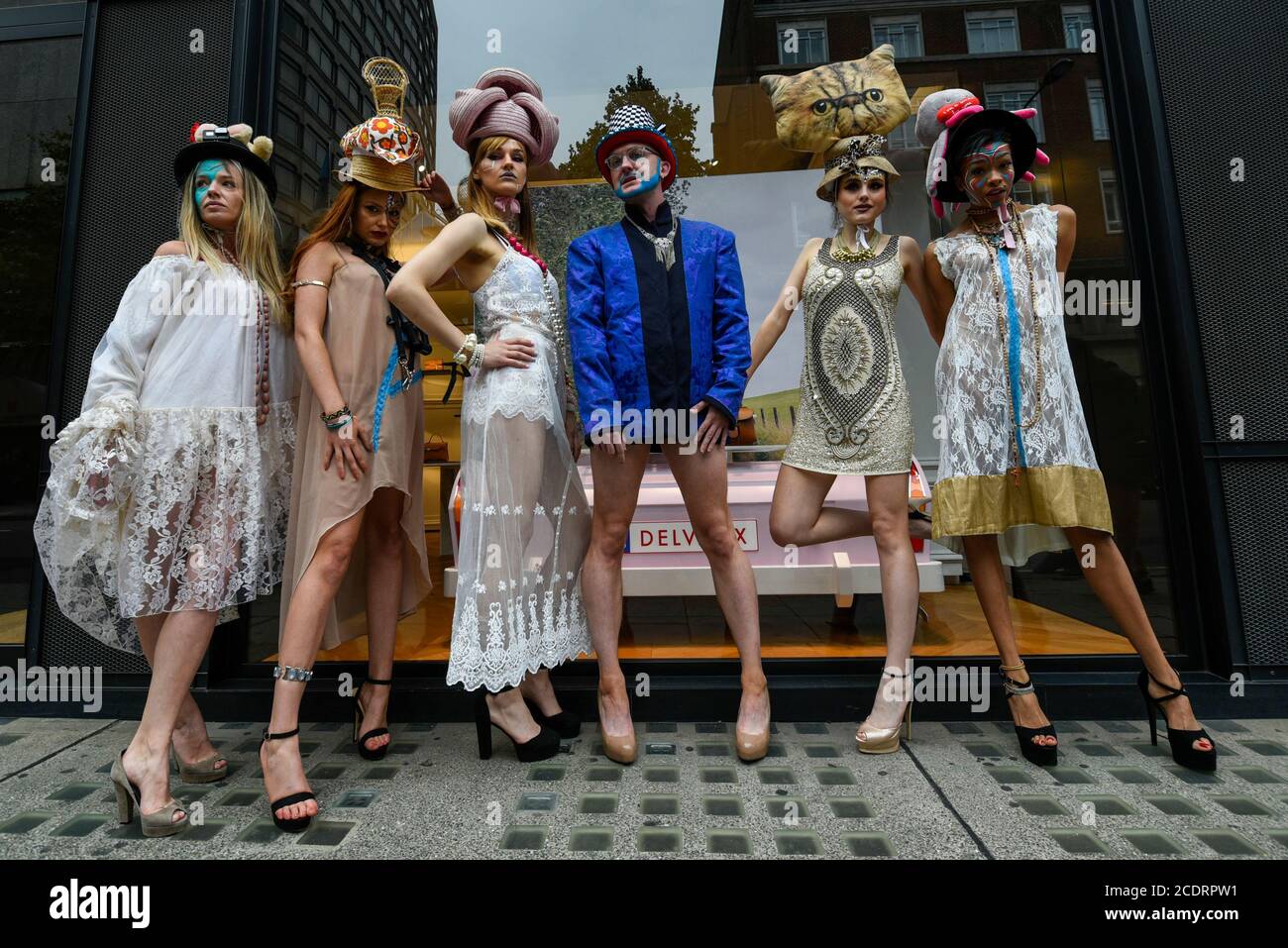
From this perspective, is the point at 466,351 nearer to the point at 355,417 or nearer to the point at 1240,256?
the point at 355,417

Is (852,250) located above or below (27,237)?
below

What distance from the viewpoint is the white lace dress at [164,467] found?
5.83 feet

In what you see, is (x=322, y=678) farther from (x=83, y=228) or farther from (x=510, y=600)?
(x=83, y=228)

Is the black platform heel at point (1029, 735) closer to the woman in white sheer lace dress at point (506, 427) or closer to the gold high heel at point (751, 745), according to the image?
the gold high heel at point (751, 745)

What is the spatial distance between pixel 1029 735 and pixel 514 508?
1.90 m

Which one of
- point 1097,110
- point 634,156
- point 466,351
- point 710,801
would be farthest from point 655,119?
point 710,801

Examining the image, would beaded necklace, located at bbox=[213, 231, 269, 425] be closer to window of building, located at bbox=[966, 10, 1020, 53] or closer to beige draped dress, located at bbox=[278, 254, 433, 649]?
beige draped dress, located at bbox=[278, 254, 433, 649]

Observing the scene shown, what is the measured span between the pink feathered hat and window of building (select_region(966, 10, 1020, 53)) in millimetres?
2577

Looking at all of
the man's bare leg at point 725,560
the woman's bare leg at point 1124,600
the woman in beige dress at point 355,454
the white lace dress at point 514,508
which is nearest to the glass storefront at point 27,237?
the woman in beige dress at point 355,454

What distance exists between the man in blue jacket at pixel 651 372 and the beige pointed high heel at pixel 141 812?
4.09ft

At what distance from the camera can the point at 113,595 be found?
202 cm

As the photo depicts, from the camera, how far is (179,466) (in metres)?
1.88

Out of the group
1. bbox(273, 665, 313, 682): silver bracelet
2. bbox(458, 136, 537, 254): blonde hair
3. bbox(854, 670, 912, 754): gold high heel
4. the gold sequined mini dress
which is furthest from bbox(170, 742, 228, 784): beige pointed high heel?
the gold sequined mini dress

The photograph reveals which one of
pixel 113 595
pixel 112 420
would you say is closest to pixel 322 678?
pixel 113 595
